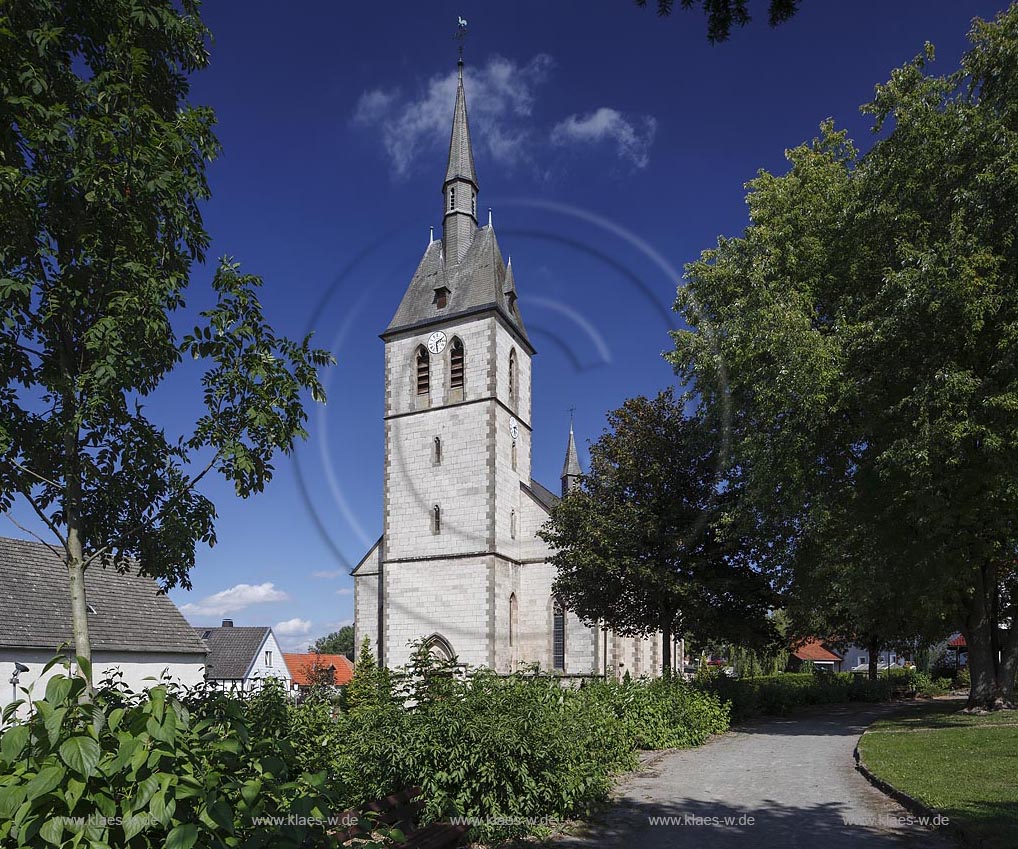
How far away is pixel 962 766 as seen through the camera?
444 inches

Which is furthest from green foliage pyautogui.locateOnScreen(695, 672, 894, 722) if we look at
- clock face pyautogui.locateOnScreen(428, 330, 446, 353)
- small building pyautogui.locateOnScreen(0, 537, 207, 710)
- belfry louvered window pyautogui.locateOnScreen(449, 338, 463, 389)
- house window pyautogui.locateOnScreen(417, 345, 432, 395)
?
clock face pyautogui.locateOnScreen(428, 330, 446, 353)

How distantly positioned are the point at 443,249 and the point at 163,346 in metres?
34.9

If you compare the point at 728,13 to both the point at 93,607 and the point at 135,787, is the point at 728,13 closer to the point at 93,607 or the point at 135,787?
the point at 135,787

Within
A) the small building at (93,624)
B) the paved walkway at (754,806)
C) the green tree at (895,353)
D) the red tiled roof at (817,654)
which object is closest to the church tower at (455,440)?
the small building at (93,624)

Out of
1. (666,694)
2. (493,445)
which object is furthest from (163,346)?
(493,445)

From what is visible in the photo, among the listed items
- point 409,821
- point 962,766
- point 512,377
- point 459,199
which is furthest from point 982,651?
point 459,199

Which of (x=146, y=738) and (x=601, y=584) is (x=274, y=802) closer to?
(x=146, y=738)

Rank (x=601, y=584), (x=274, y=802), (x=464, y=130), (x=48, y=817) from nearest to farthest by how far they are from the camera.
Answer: (x=48, y=817), (x=274, y=802), (x=601, y=584), (x=464, y=130)

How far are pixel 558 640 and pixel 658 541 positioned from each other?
14822mm

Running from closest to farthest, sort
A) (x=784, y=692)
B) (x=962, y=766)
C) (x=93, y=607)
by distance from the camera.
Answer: (x=962, y=766) < (x=93, y=607) < (x=784, y=692)

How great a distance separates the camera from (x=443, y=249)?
40.5 m

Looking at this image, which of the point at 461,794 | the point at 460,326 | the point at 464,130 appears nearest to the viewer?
the point at 461,794

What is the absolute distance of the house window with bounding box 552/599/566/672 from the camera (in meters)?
35.7

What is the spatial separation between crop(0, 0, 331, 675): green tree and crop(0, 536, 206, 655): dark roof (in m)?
18.0
